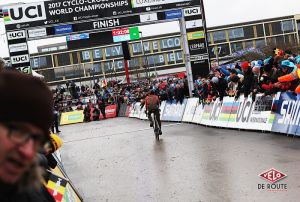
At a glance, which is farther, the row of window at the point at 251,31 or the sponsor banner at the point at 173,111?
the row of window at the point at 251,31

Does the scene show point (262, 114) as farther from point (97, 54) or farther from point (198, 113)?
point (97, 54)

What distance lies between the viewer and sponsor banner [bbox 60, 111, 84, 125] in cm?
3953

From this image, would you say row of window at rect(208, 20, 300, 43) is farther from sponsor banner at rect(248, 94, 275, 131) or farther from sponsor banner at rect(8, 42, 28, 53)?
sponsor banner at rect(248, 94, 275, 131)

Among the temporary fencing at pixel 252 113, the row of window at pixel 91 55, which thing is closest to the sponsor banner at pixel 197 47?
the temporary fencing at pixel 252 113

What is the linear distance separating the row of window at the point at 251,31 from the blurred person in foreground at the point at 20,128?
10761cm

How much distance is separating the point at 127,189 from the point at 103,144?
9064 mm

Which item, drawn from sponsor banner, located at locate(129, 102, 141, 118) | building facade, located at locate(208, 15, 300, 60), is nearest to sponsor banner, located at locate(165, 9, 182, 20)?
sponsor banner, located at locate(129, 102, 141, 118)

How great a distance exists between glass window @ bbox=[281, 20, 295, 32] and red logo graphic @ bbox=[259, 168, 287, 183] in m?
105

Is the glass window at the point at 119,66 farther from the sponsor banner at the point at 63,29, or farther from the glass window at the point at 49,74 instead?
the sponsor banner at the point at 63,29

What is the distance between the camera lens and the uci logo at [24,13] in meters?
24.6

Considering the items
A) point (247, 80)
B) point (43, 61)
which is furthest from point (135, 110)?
point (43, 61)

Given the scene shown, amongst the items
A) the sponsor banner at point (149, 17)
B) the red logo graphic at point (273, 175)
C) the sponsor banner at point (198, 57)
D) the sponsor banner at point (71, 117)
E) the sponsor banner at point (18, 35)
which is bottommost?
the sponsor banner at point (71, 117)

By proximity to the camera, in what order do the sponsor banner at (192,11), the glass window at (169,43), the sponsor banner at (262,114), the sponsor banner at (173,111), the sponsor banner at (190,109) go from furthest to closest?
the glass window at (169,43), the sponsor banner at (192,11), the sponsor banner at (173,111), the sponsor banner at (190,109), the sponsor banner at (262,114)

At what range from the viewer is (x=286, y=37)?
106 metres
